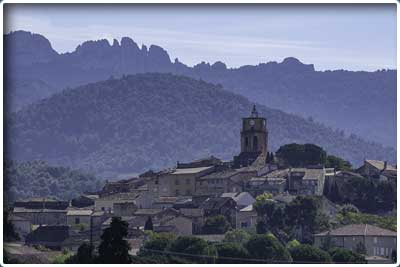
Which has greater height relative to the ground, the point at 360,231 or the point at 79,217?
the point at 79,217

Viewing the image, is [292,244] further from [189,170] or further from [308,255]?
[189,170]

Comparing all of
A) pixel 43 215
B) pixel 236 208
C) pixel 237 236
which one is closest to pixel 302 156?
pixel 236 208

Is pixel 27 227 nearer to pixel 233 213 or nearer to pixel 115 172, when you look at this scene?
pixel 233 213

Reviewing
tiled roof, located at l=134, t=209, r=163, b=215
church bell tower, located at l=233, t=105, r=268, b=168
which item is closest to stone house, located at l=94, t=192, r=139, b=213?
tiled roof, located at l=134, t=209, r=163, b=215

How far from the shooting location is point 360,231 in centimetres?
5044

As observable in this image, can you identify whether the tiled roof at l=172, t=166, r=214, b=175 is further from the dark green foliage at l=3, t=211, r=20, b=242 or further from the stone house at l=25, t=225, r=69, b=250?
the dark green foliage at l=3, t=211, r=20, b=242

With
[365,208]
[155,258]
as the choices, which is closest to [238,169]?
[365,208]

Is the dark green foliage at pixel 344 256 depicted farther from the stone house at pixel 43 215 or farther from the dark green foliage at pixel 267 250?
the stone house at pixel 43 215

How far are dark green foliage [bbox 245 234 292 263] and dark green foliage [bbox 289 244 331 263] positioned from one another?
0.95ft

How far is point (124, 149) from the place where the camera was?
17988cm

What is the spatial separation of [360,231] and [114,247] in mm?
25988

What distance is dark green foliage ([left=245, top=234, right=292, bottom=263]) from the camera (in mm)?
42875

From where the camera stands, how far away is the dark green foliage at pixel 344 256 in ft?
138

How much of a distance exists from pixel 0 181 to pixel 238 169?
1917 inches
